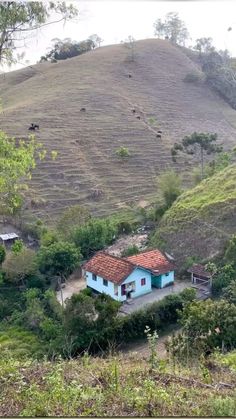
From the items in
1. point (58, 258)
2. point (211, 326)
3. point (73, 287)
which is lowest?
point (73, 287)

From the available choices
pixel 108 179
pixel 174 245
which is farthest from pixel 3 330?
pixel 108 179

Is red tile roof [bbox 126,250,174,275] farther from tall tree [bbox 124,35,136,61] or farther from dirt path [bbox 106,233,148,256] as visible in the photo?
tall tree [bbox 124,35,136,61]

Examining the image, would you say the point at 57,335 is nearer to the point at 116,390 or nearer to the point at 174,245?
the point at 174,245

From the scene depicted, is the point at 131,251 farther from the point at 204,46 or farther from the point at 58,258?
the point at 204,46

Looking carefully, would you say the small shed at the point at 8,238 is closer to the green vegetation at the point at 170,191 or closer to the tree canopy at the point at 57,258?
the tree canopy at the point at 57,258

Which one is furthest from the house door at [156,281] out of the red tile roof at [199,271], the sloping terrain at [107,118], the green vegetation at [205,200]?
the sloping terrain at [107,118]

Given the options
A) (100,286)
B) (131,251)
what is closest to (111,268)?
(100,286)
